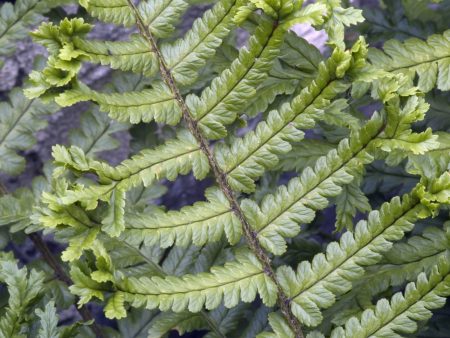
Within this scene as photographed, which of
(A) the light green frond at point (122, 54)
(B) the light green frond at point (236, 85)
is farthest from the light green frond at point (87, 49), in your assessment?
(B) the light green frond at point (236, 85)

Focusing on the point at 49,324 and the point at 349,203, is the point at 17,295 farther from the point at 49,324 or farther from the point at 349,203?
the point at 349,203

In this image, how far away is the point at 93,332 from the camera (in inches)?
76.2

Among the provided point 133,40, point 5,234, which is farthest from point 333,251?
point 5,234

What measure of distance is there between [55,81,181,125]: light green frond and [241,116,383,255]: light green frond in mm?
284

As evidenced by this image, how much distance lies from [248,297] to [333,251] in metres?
0.23

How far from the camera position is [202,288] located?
151 centimetres

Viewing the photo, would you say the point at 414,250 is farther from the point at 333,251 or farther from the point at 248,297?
the point at 248,297

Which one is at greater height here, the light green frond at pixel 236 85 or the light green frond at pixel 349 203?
the light green frond at pixel 236 85

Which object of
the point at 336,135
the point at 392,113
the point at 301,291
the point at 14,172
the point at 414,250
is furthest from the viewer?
the point at 14,172

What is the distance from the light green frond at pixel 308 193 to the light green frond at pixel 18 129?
0.81m

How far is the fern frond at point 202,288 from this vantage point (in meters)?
1.46

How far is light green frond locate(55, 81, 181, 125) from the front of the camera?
1.52 m

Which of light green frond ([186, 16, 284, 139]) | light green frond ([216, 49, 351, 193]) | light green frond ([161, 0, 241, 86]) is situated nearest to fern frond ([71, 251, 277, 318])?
light green frond ([216, 49, 351, 193])

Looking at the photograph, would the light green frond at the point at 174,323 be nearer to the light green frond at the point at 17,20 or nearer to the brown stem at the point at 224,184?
the brown stem at the point at 224,184
